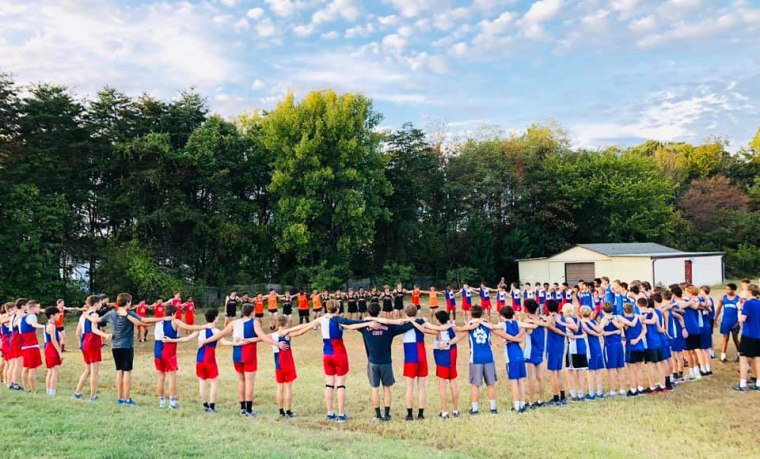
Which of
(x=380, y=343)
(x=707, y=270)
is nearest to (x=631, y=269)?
(x=707, y=270)

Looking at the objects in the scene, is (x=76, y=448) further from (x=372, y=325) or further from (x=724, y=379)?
(x=724, y=379)

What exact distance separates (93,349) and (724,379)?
1260 cm

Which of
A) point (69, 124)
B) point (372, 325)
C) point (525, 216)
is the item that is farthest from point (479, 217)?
point (372, 325)

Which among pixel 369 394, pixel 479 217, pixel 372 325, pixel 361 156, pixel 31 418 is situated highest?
pixel 361 156

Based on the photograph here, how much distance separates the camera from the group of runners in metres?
8.84

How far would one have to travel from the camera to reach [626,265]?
33500 millimetres

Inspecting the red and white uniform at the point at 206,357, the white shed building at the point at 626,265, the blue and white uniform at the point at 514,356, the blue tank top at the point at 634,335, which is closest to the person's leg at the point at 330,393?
the red and white uniform at the point at 206,357

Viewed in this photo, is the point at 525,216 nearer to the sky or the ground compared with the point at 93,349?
nearer to the sky

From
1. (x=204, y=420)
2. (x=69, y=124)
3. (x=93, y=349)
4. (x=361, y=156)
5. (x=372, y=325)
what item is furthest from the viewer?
(x=361, y=156)

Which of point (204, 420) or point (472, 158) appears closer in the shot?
point (204, 420)

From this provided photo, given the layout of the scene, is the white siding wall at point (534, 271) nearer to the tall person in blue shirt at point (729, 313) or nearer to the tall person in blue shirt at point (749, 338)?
the tall person in blue shirt at point (729, 313)

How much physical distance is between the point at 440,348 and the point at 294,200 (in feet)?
90.4

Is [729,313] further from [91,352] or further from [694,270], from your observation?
[694,270]

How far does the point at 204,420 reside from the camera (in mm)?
8023
